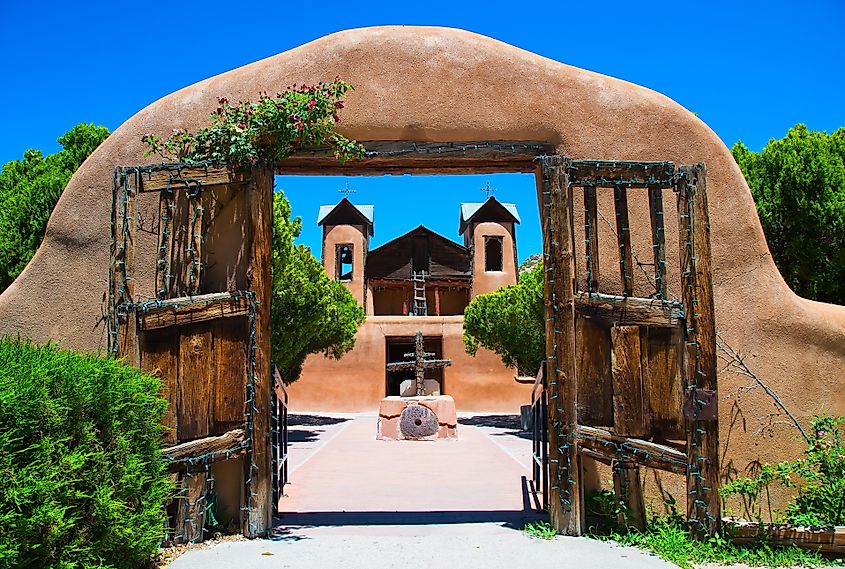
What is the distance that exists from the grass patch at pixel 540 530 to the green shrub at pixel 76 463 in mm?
2992

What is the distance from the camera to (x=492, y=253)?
1459 inches

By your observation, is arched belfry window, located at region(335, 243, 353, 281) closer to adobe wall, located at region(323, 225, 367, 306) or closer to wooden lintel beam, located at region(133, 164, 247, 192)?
adobe wall, located at region(323, 225, 367, 306)

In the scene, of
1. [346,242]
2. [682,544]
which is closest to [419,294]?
[346,242]

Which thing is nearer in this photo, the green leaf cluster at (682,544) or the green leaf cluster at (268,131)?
the green leaf cluster at (682,544)

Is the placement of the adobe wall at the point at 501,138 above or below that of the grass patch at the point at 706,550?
above

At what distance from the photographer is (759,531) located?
19.7ft

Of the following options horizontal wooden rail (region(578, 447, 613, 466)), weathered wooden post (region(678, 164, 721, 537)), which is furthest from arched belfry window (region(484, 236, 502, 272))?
horizontal wooden rail (region(578, 447, 613, 466))

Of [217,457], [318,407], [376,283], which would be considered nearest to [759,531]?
[217,457]

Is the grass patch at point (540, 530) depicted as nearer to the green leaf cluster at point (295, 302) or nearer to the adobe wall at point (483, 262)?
the green leaf cluster at point (295, 302)

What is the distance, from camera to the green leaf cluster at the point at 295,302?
586 inches

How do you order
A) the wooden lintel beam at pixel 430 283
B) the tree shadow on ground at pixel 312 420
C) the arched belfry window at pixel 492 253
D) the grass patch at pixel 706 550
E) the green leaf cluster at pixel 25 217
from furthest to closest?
1. the wooden lintel beam at pixel 430 283
2. the arched belfry window at pixel 492 253
3. the tree shadow on ground at pixel 312 420
4. the green leaf cluster at pixel 25 217
5. the grass patch at pixel 706 550

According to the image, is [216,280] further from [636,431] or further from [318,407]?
[318,407]

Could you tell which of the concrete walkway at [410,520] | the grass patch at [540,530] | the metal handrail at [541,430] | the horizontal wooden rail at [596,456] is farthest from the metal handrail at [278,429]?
the horizontal wooden rail at [596,456]

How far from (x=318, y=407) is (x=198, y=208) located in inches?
943
